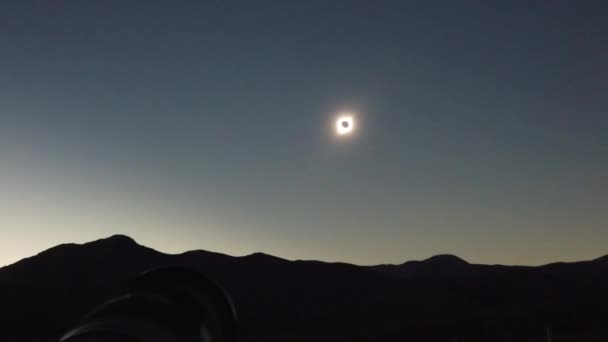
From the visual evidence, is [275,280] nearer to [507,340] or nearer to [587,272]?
Result: [507,340]

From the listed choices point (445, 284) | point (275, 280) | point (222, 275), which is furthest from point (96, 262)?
point (445, 284)

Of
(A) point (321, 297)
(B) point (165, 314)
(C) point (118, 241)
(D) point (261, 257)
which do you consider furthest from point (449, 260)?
(B) point (165, 314)

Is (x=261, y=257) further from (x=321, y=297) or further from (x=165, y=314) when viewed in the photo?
(x=165, y=314)

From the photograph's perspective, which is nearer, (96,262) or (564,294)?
(96,262)

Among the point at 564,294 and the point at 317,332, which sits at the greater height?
the point at 564,294

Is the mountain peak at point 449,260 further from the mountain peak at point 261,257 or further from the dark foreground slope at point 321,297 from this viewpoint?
the mountain peak at point 261,257

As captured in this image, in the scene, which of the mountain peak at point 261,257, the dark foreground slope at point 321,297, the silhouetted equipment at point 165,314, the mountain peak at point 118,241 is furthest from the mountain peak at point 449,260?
the silhouetted equipment at point 165,314

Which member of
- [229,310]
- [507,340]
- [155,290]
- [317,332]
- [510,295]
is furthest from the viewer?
[510,295]

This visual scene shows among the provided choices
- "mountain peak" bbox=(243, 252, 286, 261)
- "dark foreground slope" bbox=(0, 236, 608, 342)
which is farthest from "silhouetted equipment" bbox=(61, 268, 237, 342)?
"mountain peak" bbox=(243, 252, 286, 261)
